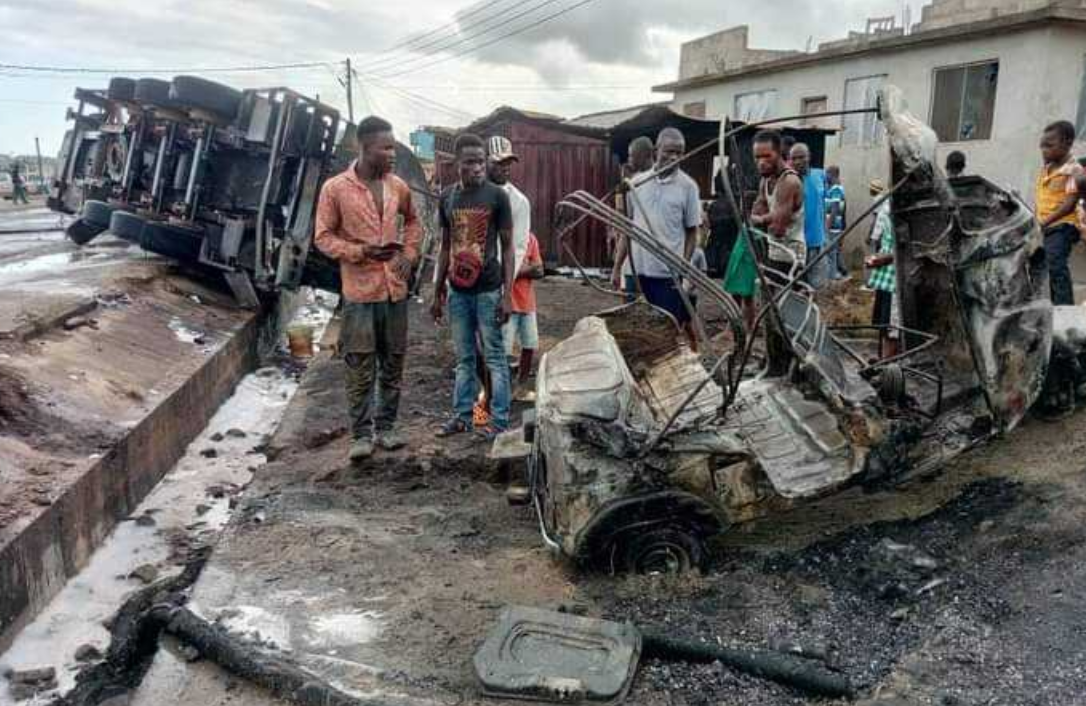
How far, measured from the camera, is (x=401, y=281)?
15.6ft

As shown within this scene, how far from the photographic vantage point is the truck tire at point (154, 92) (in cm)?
821

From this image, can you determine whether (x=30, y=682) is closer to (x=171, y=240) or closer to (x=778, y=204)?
(x=778, y=204)

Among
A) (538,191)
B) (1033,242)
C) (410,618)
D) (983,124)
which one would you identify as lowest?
(410,618)

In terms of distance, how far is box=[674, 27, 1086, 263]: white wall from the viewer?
11.6m

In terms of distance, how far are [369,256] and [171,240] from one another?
16.7 ft

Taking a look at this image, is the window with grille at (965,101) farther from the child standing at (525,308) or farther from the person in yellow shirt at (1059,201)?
the child standing at (525,308)

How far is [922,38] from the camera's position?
1320 cm

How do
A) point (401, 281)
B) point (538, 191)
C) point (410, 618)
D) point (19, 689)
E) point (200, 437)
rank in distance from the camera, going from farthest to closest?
point (538, 191) → point (200, 437) → point (401, 281) → point (410, 618) → point (19, 689)

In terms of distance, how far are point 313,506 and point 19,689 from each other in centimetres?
161

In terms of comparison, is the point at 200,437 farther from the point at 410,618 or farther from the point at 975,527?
the point at 975,527

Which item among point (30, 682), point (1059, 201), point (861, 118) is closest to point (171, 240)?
point (30, 682)

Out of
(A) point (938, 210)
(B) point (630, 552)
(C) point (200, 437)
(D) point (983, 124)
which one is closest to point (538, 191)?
(D) point (983, 124)

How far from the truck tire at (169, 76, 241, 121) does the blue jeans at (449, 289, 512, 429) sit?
4.60 m

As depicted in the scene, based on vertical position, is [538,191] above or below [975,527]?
above
